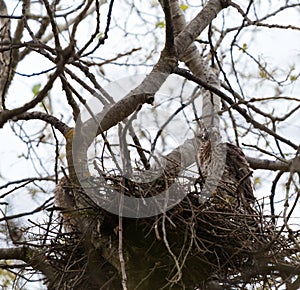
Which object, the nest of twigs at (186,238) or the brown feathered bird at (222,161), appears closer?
the nest of twigs at (186,238)

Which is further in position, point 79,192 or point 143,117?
point 143,117

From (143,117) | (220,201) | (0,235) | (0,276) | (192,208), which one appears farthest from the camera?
(0,276)

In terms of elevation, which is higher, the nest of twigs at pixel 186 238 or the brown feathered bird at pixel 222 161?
the brown feathered bird at pixel 222 161

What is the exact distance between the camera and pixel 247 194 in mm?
3564

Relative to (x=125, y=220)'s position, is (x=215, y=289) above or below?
below

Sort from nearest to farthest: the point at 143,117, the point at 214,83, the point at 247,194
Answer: the point at 143,117, the point at 247,194, the point at 214,83

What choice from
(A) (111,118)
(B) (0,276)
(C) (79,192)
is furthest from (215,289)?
(B) (0,276)

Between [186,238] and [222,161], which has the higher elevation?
[222,161]

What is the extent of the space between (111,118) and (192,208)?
632 millimetres

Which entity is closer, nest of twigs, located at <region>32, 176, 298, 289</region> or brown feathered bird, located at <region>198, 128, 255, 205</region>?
nest of twigs, located at <region>32, 176, 298, 289</region>

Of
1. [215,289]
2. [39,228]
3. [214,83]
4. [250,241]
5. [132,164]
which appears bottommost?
[215,289]

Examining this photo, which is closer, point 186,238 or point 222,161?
point 186,238

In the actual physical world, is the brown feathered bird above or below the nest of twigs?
above

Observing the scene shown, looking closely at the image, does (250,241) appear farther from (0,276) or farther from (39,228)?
(0,276)
